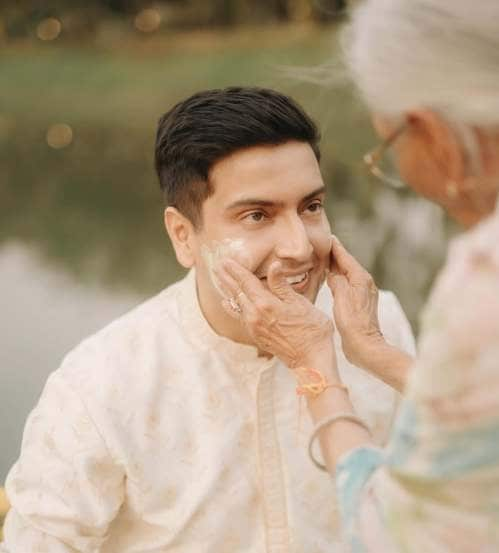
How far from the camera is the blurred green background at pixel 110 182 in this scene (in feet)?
15.0

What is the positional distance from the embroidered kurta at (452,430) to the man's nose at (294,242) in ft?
1.94

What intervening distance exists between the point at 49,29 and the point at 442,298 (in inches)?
661

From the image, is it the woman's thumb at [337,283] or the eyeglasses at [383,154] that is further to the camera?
the woman's thumb at [337,283]

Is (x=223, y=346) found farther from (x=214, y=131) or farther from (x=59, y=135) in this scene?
(x=59, y=135)

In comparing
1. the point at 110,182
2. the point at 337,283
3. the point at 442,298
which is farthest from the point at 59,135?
the point at 442,298

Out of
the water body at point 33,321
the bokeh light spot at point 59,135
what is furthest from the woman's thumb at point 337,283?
the bokeh light spot at point 59,135

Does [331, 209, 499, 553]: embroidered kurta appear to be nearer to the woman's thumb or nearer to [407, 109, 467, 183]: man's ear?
[407, 109, 467, 183]: man's ear

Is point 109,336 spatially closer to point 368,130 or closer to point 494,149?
point 494,149

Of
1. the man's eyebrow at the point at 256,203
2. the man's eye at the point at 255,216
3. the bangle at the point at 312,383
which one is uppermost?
the man's eyebrow at the point at 256,203

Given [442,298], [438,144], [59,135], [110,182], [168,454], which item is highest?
[438,144]

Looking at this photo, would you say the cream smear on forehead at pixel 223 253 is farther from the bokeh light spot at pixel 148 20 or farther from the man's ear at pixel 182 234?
the bokeh light spot at pixel 148 20

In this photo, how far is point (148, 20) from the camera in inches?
707

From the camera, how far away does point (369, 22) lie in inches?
57.2

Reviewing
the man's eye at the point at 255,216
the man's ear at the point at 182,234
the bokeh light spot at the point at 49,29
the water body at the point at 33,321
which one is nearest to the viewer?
the man's eye at the point at 255,216
